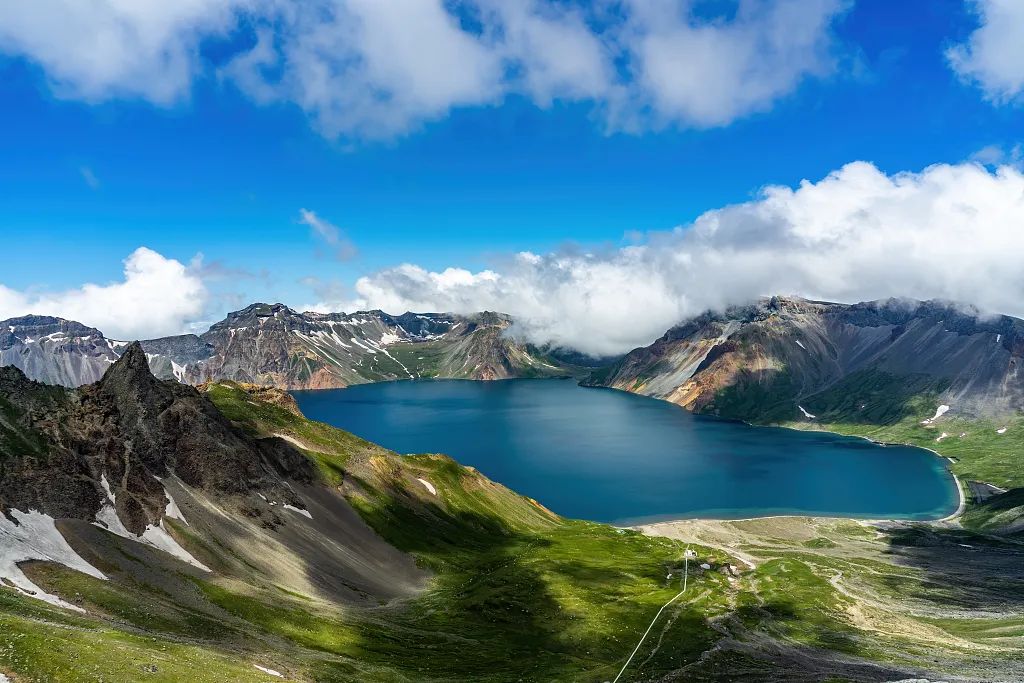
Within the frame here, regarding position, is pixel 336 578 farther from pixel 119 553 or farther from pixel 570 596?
pixel 570 596

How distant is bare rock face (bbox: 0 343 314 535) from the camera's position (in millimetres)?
81812

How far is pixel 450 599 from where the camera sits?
368 ft

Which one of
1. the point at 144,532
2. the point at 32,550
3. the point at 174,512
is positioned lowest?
the point at 144,532

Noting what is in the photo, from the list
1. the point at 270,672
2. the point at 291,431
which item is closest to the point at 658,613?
the point at 270,672

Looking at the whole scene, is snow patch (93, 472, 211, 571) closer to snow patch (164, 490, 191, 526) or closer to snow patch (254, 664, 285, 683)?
snow patch (164, 490, 191, 526)

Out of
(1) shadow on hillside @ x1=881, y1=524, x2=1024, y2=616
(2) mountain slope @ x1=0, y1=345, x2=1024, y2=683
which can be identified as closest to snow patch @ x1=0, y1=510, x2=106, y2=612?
(2) mountain slope @ x1=0, y1=345, x2=1024, y2=683

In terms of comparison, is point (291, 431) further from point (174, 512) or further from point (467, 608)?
point (467, 608)

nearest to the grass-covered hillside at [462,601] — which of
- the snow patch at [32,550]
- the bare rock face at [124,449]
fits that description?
the snow patch at [32,550]

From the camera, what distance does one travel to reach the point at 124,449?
102 meters

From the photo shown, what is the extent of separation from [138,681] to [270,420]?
155648mm

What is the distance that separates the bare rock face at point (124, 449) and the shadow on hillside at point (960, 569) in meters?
145

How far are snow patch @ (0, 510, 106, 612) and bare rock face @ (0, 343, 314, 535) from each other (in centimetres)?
263

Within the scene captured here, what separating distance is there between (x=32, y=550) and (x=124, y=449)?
36620 millimetres

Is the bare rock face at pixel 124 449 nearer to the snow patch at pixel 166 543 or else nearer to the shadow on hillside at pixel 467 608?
the snow patch at pixel 166 543
